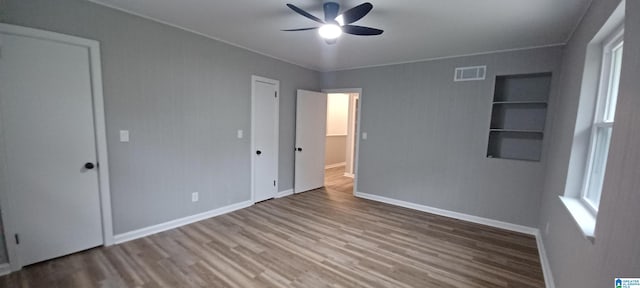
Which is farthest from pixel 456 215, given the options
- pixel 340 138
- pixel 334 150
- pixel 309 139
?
pixel 340 138

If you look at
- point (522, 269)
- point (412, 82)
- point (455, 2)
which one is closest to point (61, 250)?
point (455, 2)

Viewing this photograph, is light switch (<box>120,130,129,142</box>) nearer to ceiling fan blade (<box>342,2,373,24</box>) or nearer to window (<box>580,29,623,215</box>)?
ceiling fan blade (<box>342,2,373,24</box>)

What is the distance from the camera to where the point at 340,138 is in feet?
24.8

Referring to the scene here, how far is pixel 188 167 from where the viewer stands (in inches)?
121

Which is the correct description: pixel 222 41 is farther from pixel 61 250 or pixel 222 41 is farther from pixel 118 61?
pixel 61 250

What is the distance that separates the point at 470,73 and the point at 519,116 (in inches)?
34.6

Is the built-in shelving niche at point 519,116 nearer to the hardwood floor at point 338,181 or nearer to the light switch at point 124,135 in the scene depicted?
the hardwood floor at point 338,181

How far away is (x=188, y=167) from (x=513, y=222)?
4.36 meters

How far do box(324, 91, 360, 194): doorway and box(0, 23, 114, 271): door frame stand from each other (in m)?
3.99

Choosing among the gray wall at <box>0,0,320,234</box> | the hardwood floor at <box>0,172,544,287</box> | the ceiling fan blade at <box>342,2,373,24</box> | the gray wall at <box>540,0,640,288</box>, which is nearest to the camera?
the gray wall at <box>540,0,640,288</box>

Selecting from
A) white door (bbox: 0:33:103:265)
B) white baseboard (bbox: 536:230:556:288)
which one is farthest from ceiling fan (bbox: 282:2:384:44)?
white baseboard (bbox: 536:230:556:288)

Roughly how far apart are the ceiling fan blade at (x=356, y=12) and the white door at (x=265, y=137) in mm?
2087

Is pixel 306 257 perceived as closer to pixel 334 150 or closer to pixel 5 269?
pixel 5 269

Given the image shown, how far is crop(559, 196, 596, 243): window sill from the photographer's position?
138 cm
